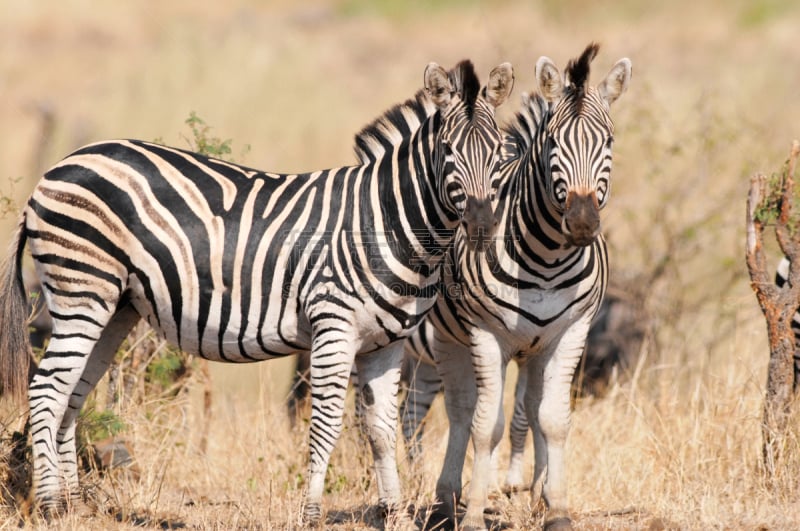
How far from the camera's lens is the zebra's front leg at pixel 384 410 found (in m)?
5.96

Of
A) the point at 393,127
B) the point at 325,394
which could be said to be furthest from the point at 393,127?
the point at 325,394

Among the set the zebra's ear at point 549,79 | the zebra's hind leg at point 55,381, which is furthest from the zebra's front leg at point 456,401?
the zebra's hind leg at point 55,381

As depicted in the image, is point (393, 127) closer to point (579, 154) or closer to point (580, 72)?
point (580, 72)

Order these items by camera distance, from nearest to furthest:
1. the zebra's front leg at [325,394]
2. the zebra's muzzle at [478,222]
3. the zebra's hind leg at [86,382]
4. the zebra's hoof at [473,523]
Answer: the zebra's muzzle at [478,222], the zebra's front leg at [325,394], the zebra's hoof at [473,523], the zebra's hind leg at [86,382]

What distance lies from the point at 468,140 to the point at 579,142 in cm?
64

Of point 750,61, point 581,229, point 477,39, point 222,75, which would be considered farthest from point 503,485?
point 477,39

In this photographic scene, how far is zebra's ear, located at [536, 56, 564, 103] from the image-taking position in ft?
18.1

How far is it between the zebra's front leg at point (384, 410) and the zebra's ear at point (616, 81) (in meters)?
2.04

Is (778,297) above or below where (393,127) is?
below

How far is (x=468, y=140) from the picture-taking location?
17.7 feet

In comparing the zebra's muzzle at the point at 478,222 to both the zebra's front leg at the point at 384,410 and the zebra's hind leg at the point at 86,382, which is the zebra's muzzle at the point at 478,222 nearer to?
the zebra's front leg at the point at 384,410

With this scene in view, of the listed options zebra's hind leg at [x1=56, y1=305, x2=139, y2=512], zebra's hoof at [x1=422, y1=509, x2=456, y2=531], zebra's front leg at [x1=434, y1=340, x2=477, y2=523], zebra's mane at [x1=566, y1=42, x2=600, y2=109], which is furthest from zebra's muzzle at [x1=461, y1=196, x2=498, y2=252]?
zebra's hind leg at [x1=56, y1=305, x2=139, y2=512]

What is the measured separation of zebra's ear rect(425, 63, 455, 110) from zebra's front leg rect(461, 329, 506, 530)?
143cm

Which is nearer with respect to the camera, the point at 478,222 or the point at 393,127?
the point at 478,222
